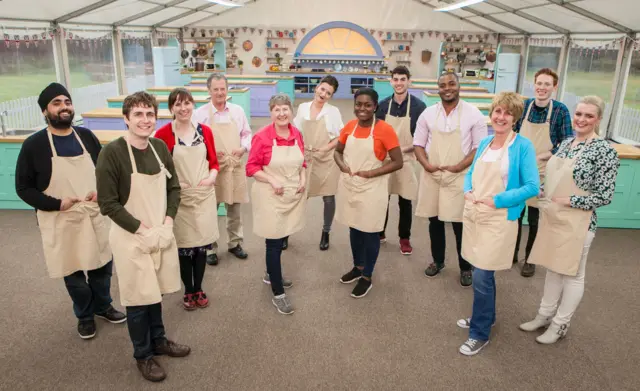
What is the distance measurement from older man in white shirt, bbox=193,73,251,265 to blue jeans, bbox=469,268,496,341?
1.98 metres

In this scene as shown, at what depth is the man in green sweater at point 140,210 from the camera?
2.12 metres

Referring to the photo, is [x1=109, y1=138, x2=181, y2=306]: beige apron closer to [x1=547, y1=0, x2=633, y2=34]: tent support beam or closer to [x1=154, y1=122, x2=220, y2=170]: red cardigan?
[x1=154, y1=122, x2=220, y2=170]: red cardigan

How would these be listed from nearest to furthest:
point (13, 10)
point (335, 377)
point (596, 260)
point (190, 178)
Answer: point (335, 377) < point (190, 178) < point (596, 260) < point (13, 10)

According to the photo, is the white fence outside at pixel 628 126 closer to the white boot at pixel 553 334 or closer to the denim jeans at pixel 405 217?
the denim jeans at pixel 405 217

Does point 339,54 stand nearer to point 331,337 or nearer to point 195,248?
Result: point 195,248

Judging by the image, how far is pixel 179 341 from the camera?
278cm

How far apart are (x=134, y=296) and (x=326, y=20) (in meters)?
15.1

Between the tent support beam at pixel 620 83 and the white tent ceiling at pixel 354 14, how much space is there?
31cm

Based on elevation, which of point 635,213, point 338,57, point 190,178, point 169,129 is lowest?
point 635,213

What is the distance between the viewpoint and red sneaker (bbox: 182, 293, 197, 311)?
10.1ft

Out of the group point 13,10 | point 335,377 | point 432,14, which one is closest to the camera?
point 335,377

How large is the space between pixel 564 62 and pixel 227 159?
9656 millimetres

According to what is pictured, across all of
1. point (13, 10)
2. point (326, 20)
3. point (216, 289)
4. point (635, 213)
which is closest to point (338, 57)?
point (326, 20)

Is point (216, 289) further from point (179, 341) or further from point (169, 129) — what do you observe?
point (169, 129)
